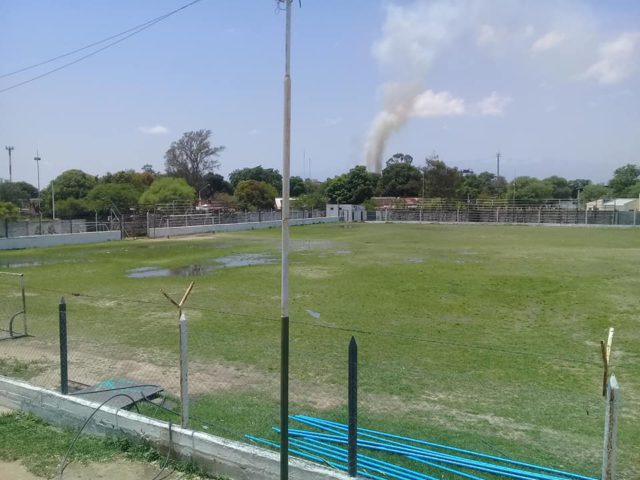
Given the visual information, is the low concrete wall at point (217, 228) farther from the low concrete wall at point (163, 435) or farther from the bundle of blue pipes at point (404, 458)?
the bundle of blue pipes at point (404, 458)

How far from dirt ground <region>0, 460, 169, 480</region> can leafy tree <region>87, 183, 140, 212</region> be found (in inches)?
2111

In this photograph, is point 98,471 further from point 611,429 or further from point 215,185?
point 215,185

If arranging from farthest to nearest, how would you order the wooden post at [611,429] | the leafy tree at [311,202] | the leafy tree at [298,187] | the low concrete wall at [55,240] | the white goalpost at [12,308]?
the leafy tree at [298,187] < the leafy tree at [311,202] < the low concrete wall at [55,240] < the white goalpost at [12,308] < the wooden post at [611,429]

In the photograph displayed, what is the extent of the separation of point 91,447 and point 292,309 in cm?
773

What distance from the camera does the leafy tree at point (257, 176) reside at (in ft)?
376

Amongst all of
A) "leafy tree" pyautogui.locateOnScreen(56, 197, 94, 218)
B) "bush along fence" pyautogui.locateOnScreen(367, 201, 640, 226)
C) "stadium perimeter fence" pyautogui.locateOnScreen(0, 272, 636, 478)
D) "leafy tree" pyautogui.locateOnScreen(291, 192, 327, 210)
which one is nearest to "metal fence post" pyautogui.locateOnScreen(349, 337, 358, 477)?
"stadium perimeter fence" pyautogui.locateOnScreen(0, 272, 636, 478)

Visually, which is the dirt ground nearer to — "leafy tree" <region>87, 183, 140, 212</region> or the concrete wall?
the concrete wall

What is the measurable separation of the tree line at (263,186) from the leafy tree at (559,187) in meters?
0.22

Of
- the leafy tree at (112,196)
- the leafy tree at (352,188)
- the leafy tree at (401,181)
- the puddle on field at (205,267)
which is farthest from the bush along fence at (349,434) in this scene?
the leafy tree at (401,181)

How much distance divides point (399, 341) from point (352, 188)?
80884 mm

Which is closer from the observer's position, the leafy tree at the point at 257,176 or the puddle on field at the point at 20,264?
the puddle on field at the point at 20,264

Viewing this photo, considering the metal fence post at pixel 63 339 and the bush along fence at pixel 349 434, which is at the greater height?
the metal fence post at pixel 63 339

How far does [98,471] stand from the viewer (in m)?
4.80

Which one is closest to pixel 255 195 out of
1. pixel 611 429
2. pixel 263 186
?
pixel 263 186
